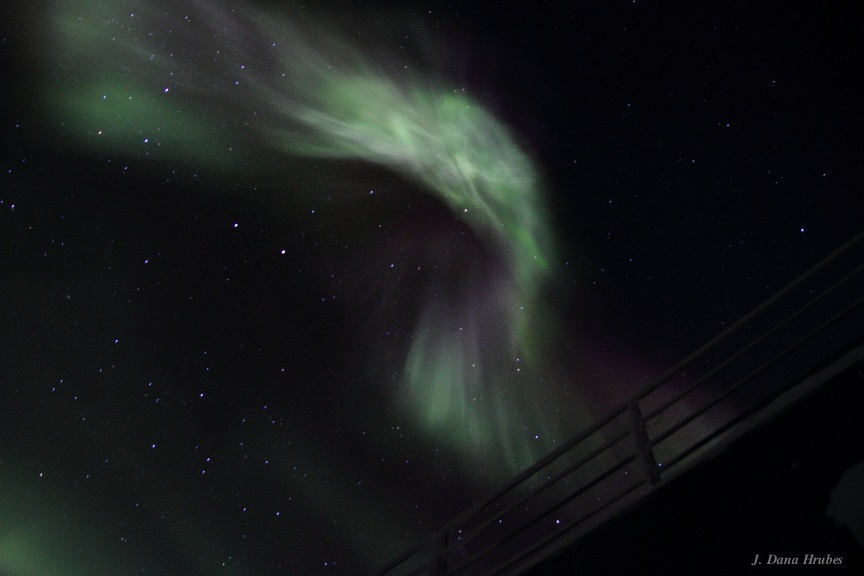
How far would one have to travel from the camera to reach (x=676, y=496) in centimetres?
318

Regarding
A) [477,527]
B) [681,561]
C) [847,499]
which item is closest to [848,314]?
[847,499]

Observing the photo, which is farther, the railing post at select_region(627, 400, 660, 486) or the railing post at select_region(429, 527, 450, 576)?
the railing post at select_region(429, 527, 450, 576)

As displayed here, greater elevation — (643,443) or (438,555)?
(643,443)

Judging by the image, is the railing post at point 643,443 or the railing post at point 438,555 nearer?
the railing post at point 643,443

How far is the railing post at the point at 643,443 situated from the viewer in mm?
3373

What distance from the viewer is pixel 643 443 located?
354 cm

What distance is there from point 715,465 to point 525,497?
139 cm

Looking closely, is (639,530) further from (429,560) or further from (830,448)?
(429,560)

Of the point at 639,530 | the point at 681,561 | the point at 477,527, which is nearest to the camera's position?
the point at 681,561

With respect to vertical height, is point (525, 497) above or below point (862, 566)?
above

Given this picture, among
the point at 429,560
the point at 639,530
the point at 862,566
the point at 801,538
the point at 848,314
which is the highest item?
the point at 848,314

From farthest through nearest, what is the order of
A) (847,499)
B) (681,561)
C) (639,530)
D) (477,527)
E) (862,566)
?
(477,527) → (639,530) → (681,561) → (847,499) → (862,566)

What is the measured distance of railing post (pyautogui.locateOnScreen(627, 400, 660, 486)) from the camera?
337 cm

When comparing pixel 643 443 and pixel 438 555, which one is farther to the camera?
pixel 438 555
